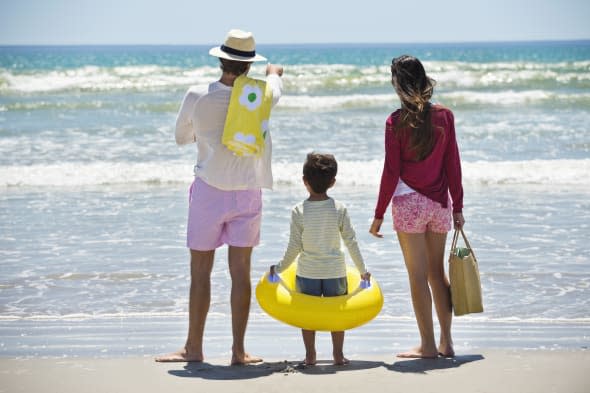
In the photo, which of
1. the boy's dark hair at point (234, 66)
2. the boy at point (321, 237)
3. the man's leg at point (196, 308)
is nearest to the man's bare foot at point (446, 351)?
the boy at point (321, 237)

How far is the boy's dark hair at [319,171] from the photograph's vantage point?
402 centimetres

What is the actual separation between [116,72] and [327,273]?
1218 inches

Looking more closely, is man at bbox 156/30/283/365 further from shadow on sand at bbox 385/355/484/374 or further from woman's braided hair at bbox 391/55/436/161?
shadow on sand at bbox 385/355/484/374

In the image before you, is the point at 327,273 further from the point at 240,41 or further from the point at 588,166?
the point at 588,166

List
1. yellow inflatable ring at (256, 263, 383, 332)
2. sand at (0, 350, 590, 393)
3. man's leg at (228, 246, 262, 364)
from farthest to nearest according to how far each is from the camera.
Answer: man's leg at (228, 246, 262, 364), yellow inflatable ring at (256, 263, 383, 332), sand at (0, 350, 590, 393)

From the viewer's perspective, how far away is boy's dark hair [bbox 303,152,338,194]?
13.2ft

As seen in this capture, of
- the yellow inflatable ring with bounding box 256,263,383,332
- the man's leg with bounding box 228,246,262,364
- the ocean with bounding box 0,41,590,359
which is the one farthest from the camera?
the ocean with bounding box 0,41,590,359

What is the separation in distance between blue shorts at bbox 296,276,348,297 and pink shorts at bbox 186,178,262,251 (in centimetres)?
34

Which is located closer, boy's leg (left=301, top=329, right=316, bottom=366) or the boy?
the boy

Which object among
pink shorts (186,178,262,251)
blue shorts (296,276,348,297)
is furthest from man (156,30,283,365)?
blue shorts (296,276,348,297)

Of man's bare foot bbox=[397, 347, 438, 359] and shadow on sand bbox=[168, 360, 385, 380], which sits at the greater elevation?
man's bare foot bbox=[397, 347, 438, 359]

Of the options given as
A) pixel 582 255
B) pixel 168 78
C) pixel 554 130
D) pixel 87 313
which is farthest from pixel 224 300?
pixel 168 78

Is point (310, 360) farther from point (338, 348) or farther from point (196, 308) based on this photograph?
point (196, 308)

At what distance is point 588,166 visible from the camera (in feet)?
37.0
